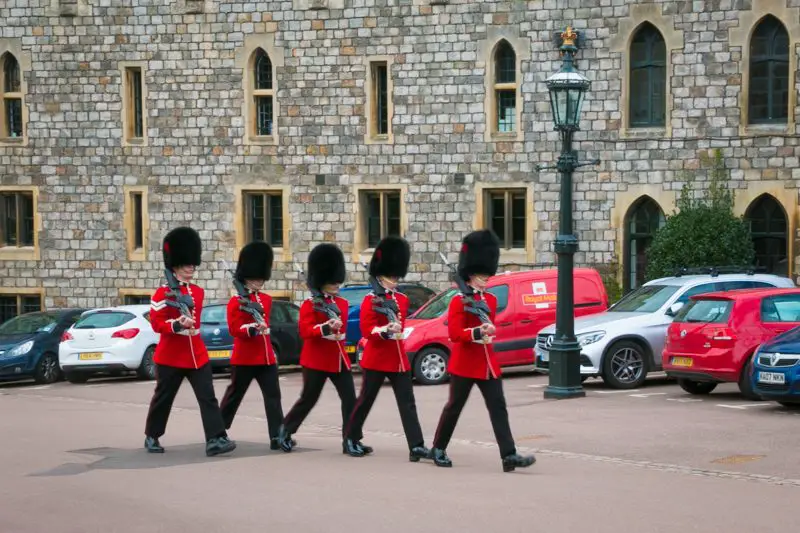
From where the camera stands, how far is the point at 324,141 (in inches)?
1243

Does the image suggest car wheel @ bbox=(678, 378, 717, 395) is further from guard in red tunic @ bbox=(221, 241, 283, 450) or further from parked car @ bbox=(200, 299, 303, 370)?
guard in red tunic @ bbox=(221, 241, 283, 450)

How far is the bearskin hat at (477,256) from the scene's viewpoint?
1325 cm

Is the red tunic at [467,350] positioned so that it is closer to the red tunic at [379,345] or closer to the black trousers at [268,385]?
the red tunic at [379,345]

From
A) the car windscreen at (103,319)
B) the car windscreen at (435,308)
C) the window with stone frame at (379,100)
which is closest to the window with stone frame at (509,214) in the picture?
the window with stone frame at (379,100)

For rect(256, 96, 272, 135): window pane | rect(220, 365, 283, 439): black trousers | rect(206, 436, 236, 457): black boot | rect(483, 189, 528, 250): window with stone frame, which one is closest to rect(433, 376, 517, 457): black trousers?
rect(220, 365, 283, 439): black trousers

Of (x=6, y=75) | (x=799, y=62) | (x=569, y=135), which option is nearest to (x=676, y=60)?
(x=799, y=62)

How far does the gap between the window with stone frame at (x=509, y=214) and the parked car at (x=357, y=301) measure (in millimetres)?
3117

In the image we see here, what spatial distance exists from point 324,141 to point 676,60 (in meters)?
7.38

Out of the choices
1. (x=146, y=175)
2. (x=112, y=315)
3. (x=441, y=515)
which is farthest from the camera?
(x=146, y=175)

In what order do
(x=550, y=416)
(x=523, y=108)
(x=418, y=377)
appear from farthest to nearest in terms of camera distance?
1. (x=523, y=108)
2. (x=418, y=377)
3. (x=550, y=416)

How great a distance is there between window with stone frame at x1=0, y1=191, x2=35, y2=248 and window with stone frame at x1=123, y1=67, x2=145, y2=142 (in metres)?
2.79

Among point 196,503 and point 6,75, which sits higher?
point 6,75

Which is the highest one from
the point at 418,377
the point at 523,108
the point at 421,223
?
the point at 523,108

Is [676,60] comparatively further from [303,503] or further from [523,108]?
[303,503]
